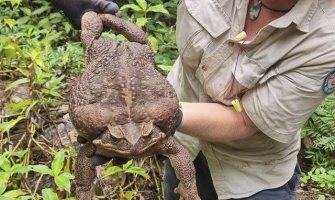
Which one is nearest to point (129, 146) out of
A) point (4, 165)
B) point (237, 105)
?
point (237, 105)

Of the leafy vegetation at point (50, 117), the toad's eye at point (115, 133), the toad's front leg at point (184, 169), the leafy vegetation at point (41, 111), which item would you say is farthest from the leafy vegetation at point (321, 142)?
the toad's eye at point (115, 133)

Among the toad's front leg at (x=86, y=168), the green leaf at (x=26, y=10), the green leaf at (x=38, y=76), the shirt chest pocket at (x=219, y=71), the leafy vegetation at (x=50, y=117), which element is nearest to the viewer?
the toad's front leg at (x=86, y=168)

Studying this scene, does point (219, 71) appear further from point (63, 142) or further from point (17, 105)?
point (63, 142)

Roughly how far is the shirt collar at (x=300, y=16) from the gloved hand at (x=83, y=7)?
0.57 metres

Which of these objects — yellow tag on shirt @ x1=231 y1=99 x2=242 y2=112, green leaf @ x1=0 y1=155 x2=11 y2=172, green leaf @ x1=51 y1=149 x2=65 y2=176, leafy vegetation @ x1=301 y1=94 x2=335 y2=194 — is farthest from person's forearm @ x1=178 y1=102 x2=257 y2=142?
leafy vegetation @ x1=301 y1=94 x2=335 y2=194

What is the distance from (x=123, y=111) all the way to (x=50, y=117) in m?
1.72

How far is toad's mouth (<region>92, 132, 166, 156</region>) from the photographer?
1367 millimetres

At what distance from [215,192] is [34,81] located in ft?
3.54

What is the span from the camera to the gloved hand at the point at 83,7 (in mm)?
1906

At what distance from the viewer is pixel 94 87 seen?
4.73 ft

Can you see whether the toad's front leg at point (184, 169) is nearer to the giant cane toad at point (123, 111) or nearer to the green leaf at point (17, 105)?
the giant cane toad at point (123, 111)

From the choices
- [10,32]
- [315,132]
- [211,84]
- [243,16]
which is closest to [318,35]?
[243,16]

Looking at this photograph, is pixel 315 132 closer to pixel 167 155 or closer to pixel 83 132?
pixel 167 155

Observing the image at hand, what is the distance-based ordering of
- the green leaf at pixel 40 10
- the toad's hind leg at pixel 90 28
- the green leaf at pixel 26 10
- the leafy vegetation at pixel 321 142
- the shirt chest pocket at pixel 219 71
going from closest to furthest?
the toad's hind leg at pixel 90 28
the shirt chest pocket at pixel 219 71
the leafy vegetation at pixel 321 142
the green leaf at pixel 26 10
the green leaf at pixel 40 10
